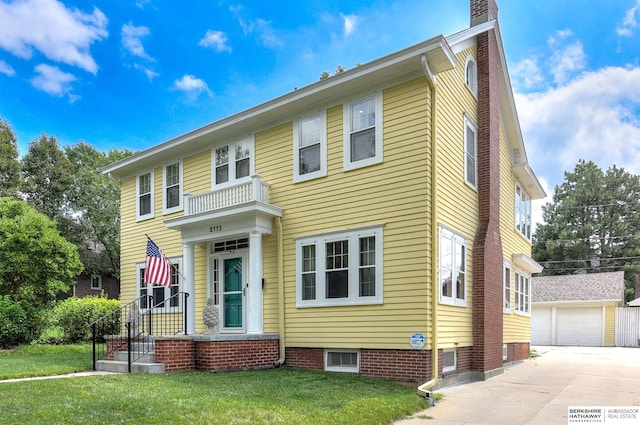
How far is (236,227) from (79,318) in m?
8.97

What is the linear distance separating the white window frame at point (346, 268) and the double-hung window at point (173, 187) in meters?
4.81

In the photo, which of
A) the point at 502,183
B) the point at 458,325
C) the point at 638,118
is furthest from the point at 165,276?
the point at 638,118

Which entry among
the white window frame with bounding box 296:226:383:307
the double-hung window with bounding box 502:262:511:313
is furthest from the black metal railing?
the double-hung window with bounding box 502:262:511:313

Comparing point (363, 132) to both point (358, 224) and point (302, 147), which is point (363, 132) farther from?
point (358, 224)

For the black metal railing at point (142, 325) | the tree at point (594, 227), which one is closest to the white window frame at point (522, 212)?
the black metal railing at point (142, 325)

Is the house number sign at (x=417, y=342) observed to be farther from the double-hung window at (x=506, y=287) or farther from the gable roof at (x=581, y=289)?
the gable roof at (x=581, y=289)

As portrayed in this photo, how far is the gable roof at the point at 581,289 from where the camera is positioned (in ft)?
88.2

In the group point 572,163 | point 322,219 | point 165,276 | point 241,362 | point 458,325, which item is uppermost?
point 572,163

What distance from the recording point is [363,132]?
412 inches

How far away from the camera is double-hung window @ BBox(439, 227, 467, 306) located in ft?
32.7

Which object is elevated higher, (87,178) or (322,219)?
(87,178)

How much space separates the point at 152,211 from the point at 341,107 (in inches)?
285

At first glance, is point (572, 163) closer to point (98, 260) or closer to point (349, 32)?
point (349, 32)

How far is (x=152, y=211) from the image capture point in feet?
48.8
